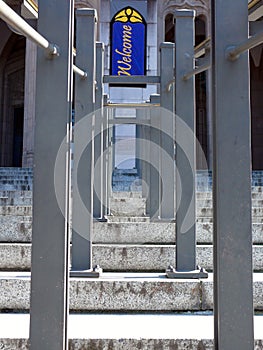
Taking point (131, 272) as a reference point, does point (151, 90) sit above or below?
above

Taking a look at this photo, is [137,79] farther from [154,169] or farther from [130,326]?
[130,326]

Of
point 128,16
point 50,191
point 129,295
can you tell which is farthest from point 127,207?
point 128,16

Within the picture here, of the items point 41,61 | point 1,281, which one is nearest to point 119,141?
point 1,281

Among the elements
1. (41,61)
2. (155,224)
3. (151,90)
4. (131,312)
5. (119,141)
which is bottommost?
(131,312)

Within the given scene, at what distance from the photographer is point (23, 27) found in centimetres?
95

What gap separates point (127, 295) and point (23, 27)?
123 centimetres

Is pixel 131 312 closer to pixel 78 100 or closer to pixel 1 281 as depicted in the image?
pixel 1 281

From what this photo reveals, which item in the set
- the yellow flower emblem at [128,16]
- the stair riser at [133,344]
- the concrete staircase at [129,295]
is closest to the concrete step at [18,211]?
the concrete staircase at [129,295]

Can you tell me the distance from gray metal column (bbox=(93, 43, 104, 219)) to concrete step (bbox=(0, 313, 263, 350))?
1.41m

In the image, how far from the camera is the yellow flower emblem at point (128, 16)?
1030 centimetres

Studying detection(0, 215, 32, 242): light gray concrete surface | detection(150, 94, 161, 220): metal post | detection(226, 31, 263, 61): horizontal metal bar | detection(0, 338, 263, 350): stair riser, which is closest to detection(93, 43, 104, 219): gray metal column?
detection(150, 94, 161, 220): metal post

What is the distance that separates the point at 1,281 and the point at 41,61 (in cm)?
107

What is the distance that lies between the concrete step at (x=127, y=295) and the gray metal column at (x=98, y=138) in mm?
1229

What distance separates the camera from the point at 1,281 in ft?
5.98
